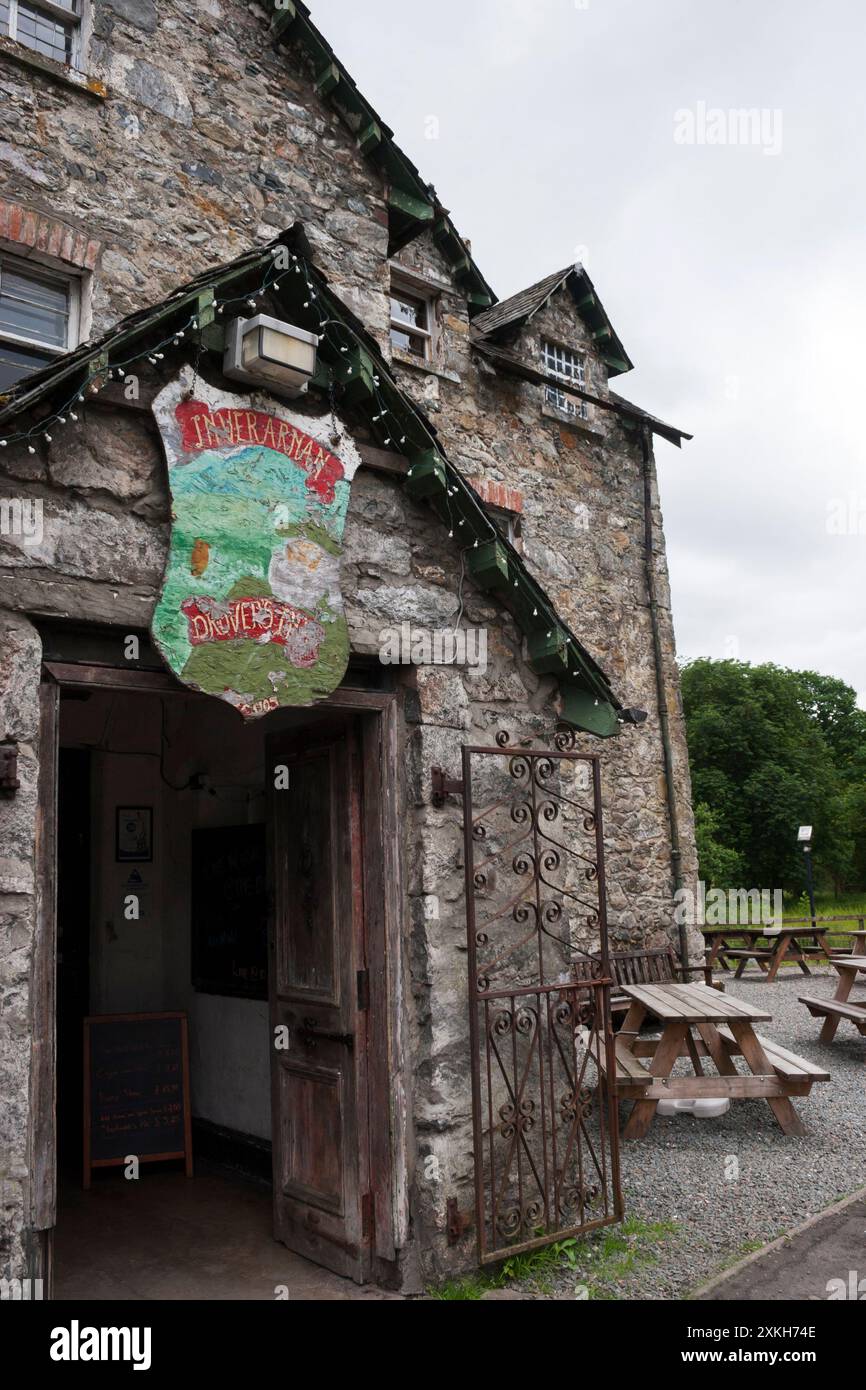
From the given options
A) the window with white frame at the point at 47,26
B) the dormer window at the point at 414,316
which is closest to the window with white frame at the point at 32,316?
the window with white frame at the point at 47,26

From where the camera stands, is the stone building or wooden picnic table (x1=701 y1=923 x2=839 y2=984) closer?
the stone building

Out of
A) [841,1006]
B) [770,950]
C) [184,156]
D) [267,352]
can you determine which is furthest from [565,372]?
[770,950]

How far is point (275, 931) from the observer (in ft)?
16.9

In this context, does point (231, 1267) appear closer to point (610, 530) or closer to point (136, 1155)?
point (136, 1155)

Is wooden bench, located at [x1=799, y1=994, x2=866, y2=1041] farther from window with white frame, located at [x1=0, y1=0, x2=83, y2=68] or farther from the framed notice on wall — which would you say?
window with white frame, located at [x1=0, y1=0, x2=83, y2=68]

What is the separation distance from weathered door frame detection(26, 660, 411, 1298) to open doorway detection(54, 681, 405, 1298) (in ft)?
0.06

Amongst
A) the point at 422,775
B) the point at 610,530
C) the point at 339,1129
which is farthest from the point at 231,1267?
the point at 610,530

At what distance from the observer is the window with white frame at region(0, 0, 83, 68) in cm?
639

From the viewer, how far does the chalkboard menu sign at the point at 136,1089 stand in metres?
6.15

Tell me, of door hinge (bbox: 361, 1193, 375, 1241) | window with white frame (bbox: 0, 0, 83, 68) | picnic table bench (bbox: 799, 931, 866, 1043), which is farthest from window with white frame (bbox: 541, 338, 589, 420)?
door hinge (bbox: 361, 1193, 375, 1241)

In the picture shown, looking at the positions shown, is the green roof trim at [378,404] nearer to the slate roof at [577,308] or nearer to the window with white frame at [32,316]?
the window with white frame at [32,316]

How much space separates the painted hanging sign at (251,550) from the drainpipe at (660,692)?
24.8ft

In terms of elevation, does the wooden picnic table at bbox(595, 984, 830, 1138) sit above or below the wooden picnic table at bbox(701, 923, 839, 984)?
above
